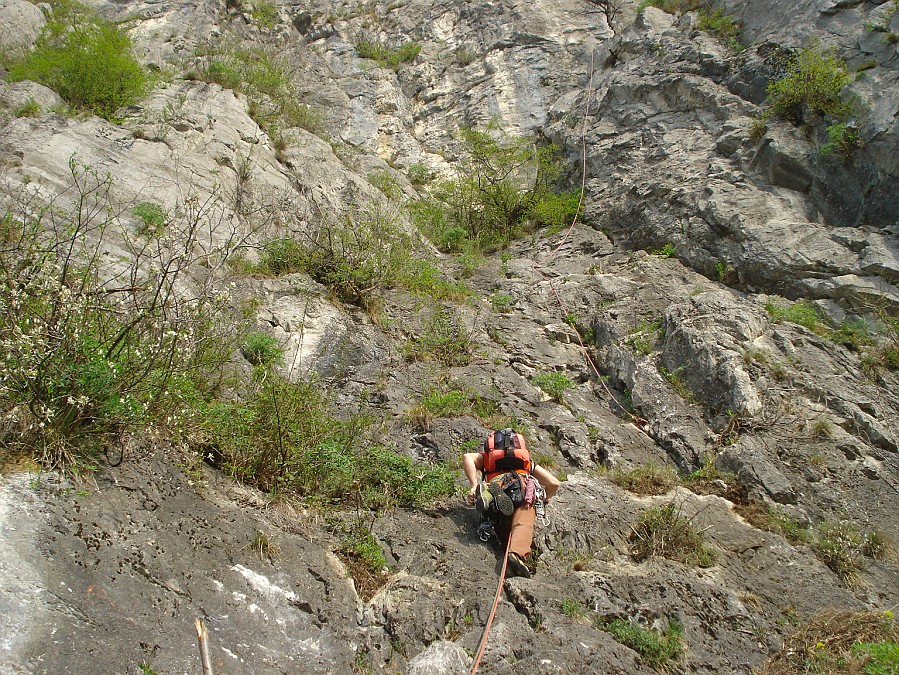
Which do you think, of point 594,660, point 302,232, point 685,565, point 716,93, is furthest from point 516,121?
point 594,660

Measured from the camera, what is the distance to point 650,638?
370 cm

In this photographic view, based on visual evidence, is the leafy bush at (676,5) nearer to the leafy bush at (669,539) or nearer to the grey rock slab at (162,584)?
the leafy bush at (669,539)

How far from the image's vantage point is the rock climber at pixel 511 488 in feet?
14.3

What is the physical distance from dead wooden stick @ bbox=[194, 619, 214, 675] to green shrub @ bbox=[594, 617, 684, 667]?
2.63 meters

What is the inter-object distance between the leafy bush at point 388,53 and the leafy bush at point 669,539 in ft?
51.8

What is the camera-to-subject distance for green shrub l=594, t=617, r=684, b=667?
3.63 meters

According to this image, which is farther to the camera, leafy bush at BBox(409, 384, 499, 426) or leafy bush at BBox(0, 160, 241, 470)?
leafy bush at BBox(409, 384, 499, 426)

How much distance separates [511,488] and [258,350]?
10.7 ft

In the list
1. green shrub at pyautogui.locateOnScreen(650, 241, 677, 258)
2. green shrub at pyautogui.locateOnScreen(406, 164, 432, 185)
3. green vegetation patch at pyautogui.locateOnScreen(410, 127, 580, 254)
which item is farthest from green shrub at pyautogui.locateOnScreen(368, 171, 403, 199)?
green shrub at pyautogui.locateOnScreen(650, 241, 677, 258)

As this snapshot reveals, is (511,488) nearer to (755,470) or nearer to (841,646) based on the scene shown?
(841,646)

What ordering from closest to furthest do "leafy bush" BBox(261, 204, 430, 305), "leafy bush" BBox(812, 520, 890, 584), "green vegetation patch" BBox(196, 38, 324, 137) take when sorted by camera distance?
"leafy bush" BBox(812, 520, 890, 584) < "leafy bush" BBox(261, 204, 430, 305) < "green vegetation patch" BBox(196, 38, 324, 137)

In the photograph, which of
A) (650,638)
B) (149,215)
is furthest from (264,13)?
(650,638)

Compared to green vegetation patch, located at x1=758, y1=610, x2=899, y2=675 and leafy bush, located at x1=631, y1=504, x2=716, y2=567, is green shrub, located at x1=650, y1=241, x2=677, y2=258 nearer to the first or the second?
leafy bush, located at x1=631, y1=504, x2=716, y2=567

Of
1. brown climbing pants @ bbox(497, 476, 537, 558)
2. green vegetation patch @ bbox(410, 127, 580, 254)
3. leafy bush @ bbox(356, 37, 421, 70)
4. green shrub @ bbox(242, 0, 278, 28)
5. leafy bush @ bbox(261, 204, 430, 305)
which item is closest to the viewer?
brown climbing pants @ bbox(497, 476, 537, 558)
